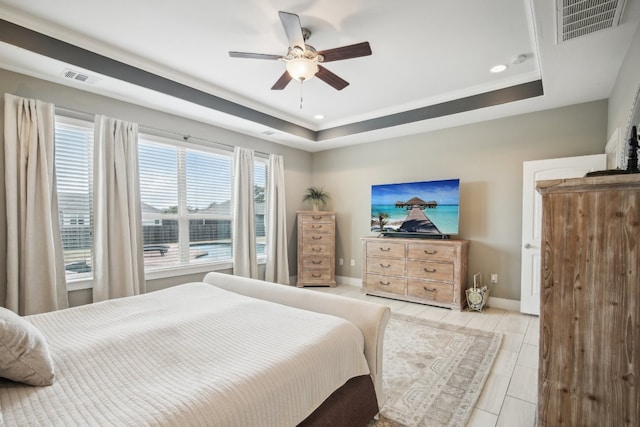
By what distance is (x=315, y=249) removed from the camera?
4949 mm

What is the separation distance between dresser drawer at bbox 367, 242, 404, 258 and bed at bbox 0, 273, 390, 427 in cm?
248

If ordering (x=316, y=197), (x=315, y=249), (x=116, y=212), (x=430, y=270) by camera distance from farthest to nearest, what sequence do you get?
(x=316, y=197)
(x=315, y=249)
(x=430, y=270)
(x=116, y=212)

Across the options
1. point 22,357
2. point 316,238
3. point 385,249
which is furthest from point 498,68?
point 22,357

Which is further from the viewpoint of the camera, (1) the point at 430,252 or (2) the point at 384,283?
(2) the point at 384,283

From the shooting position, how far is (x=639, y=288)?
1.15 m

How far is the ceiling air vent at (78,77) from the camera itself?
255 cm

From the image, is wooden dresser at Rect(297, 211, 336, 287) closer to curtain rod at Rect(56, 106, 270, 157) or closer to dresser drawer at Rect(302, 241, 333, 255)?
dresser drawer at Rect(302, 241, 333, 255)

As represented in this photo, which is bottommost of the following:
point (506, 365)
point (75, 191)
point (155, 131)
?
point (506, 365)

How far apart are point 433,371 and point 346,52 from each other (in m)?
2.54

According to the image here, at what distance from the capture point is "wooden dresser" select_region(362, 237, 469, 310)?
3.74m

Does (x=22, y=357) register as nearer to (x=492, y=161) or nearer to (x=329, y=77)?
(x=329, y=77)

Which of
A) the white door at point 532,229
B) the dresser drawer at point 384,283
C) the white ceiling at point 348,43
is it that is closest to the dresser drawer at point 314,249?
the dresser drawer at point 384,283

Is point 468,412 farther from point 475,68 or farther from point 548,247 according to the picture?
point 475,68

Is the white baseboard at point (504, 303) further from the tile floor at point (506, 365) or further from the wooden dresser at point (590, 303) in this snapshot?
the wooden dresser at point (590, 303)
